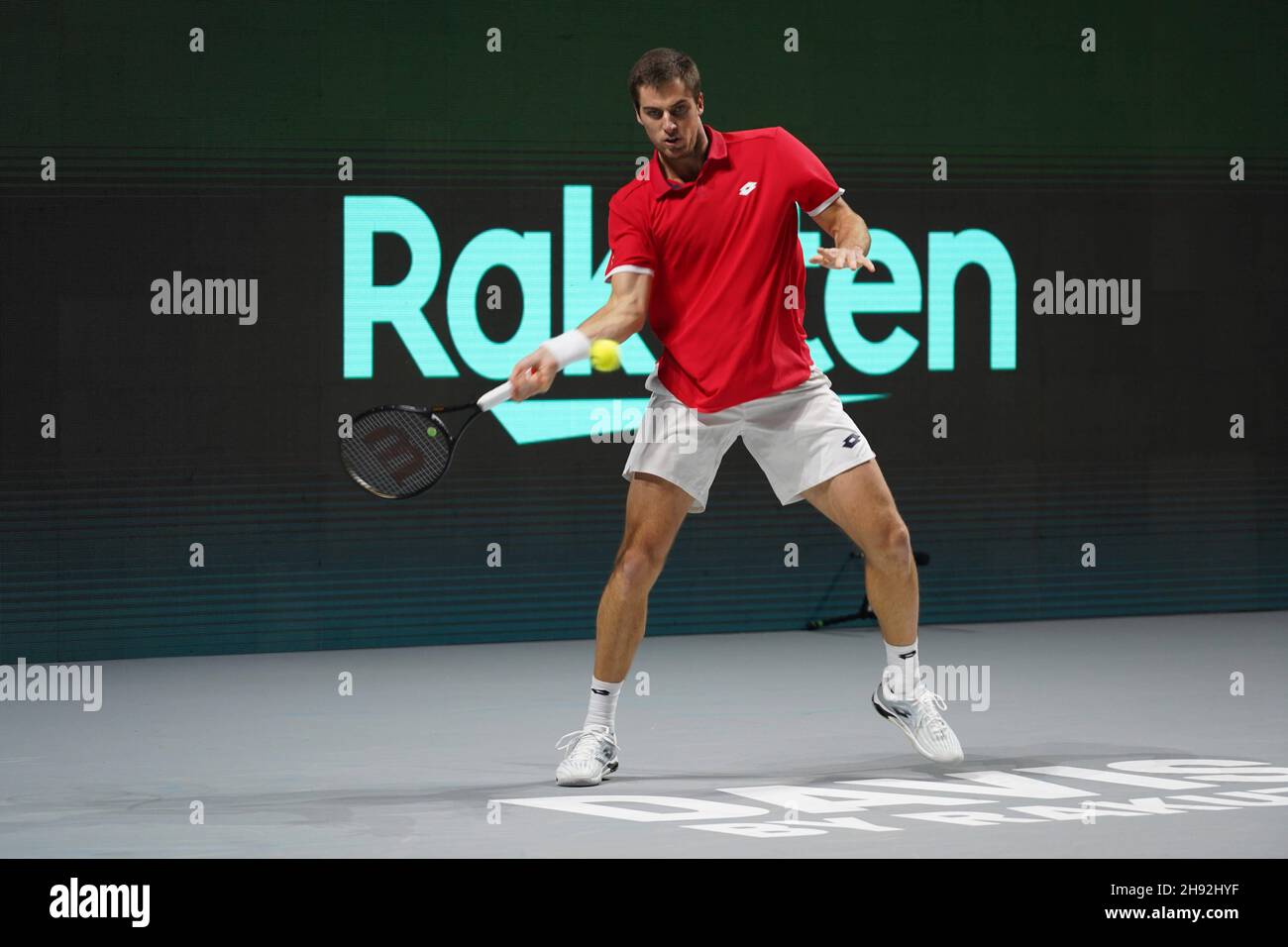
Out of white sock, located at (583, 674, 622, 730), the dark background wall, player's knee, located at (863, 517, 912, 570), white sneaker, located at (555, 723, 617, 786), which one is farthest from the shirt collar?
the dark background wall

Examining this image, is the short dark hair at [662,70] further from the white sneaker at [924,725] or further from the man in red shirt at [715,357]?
the white sneaker at [924,725]

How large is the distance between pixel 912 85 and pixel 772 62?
0.66m

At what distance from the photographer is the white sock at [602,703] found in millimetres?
5336

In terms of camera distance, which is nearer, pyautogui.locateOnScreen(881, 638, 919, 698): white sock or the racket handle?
the racket handle

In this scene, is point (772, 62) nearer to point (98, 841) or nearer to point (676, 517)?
point (676, 517)

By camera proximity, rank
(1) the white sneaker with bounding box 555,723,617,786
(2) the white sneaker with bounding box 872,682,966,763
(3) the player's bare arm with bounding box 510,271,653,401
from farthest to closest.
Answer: (2) the white sneaker with bounding box 872,682,966,763 → (1) the white sneaker with bounding box 555,723,617,786 → (3) the player's bare arm with bounding box 510,271,653,401

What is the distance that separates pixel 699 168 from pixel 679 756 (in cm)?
166

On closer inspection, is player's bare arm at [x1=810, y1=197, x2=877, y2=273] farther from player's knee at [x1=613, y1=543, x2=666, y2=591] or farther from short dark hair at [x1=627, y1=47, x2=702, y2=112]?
player's knee at [x1=613, y1=543, x2=666, y2=591]

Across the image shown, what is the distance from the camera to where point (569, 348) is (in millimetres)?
5098

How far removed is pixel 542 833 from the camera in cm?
457

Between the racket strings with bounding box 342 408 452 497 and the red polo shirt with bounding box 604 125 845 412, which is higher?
the red polo shirt with bounding box 604 125 845 412

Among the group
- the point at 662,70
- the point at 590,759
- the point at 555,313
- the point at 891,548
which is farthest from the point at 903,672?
the point at 555,313

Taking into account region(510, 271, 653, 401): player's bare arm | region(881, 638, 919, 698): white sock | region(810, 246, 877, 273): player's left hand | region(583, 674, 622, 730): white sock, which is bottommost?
region(583, 674, 622, 730): white sock

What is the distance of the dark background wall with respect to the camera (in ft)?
25.4
